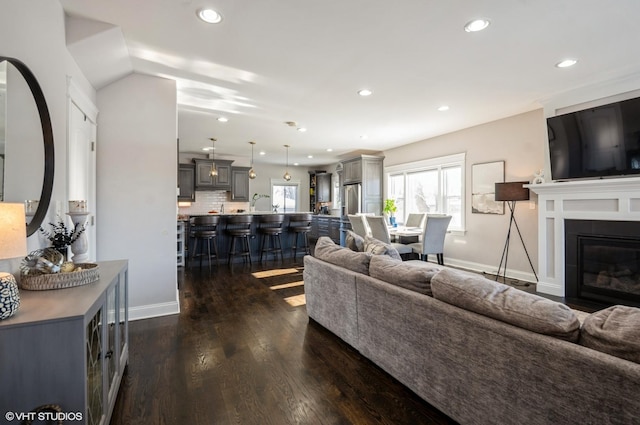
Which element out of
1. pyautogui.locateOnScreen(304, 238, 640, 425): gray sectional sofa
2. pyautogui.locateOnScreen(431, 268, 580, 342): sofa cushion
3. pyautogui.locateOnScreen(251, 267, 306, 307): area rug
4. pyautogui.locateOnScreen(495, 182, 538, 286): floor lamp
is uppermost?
pyautogui.locateOnScreen(495, 182, 538, 286): floor lamp

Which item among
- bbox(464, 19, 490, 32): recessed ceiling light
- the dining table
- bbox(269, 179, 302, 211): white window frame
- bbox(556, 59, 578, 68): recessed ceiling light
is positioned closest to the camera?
bbox(464, 19, 490, 32): recessed ceiling light

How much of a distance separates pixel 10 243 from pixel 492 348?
203 cm

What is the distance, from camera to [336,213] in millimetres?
10250

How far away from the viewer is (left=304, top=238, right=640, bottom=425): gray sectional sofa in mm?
1074

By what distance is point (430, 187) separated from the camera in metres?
6.51

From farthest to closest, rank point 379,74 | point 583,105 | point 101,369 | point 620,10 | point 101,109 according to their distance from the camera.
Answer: point 583,105, point 379,74, point 101,109, point 620,10, point 101,369

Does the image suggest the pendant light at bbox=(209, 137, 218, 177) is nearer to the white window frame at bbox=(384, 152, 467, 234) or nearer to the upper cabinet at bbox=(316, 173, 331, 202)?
the upper cabinet at bbox=(316, 173, 331, 202)

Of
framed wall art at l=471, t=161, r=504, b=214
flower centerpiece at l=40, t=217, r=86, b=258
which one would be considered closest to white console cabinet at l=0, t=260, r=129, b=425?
flower centerpiece at l=40, t=217, r=86, b=258

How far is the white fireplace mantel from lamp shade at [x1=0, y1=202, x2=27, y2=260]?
16.4ft

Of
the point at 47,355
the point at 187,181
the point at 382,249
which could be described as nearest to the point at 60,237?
the point at 47,355

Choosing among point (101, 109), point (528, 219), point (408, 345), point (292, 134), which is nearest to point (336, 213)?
point (292, 134)

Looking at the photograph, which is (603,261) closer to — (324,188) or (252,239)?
(252,239)

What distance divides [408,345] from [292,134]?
201 inches

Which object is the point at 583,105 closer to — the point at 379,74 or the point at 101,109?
the point at 379,74
